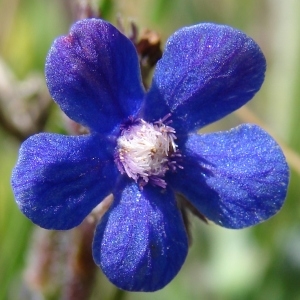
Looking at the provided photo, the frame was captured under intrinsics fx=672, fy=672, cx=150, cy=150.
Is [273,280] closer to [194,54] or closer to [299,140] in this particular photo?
[299,140]

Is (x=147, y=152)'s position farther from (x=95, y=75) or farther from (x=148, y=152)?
(x=95, y=75)

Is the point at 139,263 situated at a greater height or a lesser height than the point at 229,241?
greater

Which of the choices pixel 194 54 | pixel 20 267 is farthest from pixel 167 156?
pixel 20 267

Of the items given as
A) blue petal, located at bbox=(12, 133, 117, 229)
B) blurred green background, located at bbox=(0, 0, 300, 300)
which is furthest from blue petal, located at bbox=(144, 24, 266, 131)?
blurred green background, located at bbox=(0, 0, 300, 300)

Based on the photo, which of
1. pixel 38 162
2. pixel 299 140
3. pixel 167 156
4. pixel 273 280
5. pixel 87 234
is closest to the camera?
pixel 38 162

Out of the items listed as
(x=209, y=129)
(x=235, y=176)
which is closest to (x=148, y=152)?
(x=235, y=176)

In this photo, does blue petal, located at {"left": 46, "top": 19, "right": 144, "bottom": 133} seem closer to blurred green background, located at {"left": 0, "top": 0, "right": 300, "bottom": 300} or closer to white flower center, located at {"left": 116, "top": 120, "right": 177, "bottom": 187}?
white flower center, located at {"left": 116, "top": 120, "right": 177, "bottom": 187}

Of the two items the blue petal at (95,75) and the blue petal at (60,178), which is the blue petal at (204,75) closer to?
the blue petal at (95,75)
